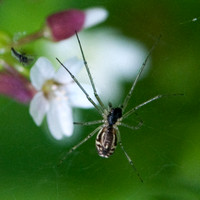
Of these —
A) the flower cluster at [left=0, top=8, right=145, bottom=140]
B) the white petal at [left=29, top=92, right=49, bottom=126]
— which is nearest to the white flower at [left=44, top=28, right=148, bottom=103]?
the flower cluster at [left=0, top=8, right=145, bottom=140]

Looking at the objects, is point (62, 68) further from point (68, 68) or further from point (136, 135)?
point (136, 135)

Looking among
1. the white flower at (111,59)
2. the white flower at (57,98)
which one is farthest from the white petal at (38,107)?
the white flower at (111,59)

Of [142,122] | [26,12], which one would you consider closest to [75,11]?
[26,12]

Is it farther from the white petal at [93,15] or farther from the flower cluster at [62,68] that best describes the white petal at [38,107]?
the white petal at [93,15]

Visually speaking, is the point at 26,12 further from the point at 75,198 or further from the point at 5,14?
the point at 75,198

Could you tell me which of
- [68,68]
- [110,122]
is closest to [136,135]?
[110,122]

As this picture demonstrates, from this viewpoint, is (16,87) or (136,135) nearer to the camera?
(16,87)

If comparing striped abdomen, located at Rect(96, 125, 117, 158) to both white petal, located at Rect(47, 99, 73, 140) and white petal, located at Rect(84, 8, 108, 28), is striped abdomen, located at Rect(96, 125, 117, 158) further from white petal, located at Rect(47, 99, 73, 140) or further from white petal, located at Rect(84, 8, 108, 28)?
white petal, located at Rect(84, 8, 108, 28)

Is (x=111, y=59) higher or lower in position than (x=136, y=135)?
higher
